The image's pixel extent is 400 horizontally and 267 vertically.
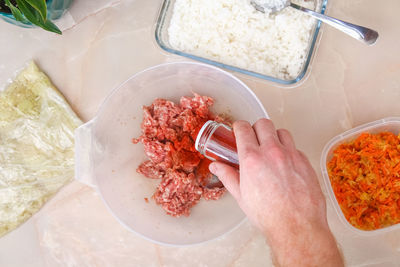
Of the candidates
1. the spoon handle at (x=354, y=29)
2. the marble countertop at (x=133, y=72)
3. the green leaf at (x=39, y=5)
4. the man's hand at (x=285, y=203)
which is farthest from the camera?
the marble countertop at (x=133, y=72)

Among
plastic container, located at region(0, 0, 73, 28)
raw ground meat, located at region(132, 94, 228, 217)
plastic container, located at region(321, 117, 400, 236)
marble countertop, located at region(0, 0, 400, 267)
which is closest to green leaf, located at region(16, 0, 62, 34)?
plastic container, located at region(0, 0, 73, 28)

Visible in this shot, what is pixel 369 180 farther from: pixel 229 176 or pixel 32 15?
pixel 32 15

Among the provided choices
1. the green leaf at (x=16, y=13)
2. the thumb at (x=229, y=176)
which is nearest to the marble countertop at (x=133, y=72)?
the green leaf at (x=16, y=13)

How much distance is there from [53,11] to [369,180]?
124 centimetres

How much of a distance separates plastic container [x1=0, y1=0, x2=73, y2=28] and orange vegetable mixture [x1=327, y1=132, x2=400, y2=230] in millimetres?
1105

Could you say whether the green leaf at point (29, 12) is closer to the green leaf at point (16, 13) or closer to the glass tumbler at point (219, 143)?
the green leaf at point (16, 13)

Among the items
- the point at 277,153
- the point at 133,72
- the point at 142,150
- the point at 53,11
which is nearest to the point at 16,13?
the point at 53,11

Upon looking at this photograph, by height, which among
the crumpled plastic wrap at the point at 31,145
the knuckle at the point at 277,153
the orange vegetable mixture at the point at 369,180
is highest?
the knuckle at the point at 277,153

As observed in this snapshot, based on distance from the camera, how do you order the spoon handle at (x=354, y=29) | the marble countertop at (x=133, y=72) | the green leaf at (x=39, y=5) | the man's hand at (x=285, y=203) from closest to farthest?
the man's hand at (x=285, y=203), the green leaf at (x=39, y=5), the spoon handle at (x=354, y=29), the marble countertop at (x=133, y=72)

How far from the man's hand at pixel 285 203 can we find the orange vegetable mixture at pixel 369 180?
37 centimetres

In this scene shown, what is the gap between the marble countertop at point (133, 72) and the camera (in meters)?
1.27

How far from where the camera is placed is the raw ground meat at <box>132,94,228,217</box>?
1.13 meters

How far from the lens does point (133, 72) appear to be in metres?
1.34

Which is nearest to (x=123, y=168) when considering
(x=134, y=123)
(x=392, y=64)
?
(x=134, y=123)
